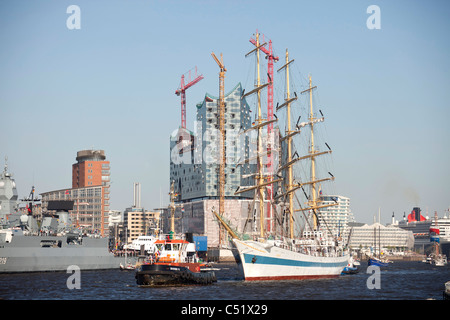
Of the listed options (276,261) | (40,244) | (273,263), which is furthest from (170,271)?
(40,244)

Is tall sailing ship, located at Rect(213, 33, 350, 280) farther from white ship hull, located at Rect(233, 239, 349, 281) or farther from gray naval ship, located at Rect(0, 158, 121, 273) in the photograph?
gray naval ship, located at Rect(0, 158, 121, 273)

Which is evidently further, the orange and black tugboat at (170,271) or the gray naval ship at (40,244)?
the gray naval ship at (40,244)

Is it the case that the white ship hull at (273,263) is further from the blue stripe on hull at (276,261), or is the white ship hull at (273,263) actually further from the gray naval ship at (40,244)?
the gray naval ship at (40,244)

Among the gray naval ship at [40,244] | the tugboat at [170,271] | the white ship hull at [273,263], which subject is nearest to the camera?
the tugboat at [170,271]

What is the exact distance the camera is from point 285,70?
104688 millimetres

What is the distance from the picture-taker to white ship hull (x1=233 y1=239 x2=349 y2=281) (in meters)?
78.1

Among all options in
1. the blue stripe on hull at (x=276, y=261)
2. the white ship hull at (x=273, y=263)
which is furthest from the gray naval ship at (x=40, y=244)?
the blue stripe on hull at (x=276, y=261)

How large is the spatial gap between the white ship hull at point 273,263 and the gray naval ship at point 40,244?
48.2 metres

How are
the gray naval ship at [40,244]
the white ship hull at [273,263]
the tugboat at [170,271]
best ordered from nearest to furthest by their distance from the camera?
the tugboat at [170,271]
the white ship hull at [273,263]
the gray naval ship at [40,244]

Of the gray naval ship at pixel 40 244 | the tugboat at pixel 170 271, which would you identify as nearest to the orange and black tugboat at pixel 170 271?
the tugboat at pixel 170 271

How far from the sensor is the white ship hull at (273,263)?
256 feet

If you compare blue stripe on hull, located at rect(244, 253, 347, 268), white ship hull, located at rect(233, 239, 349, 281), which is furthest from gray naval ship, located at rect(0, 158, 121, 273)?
blue stripe on hull, located at rect(244, 253, 347, 268)

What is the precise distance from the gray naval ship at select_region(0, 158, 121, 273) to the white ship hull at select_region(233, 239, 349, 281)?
158ft
